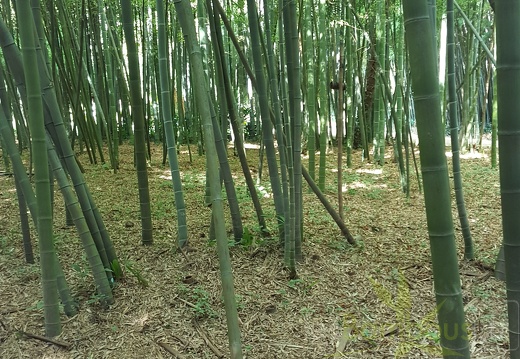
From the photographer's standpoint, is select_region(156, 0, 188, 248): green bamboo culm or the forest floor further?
select_region(156, 0, 188, 248): green bamboo culm

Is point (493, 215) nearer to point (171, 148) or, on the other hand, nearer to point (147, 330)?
point (171, 148)

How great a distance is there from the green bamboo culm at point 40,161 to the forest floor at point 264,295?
18 cm

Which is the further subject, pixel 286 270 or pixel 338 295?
pixel 286 270

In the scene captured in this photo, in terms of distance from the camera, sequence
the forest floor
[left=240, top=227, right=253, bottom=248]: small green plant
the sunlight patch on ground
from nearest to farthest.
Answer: the forest floor < [left=240, top=227, right=253, bottom=248]: small green plant < the sunlight patch on ground

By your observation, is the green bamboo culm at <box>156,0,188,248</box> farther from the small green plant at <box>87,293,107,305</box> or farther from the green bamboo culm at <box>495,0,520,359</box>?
the green bamboo culm at <box>495,0,520,359</box>

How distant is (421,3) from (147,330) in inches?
66.6

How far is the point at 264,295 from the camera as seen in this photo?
7.43 ft

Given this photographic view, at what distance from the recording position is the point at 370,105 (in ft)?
24.5

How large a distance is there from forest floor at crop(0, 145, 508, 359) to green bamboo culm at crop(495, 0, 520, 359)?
2.43ft

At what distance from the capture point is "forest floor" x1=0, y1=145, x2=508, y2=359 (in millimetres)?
1875

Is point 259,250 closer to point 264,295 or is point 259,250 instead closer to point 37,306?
point 264,295

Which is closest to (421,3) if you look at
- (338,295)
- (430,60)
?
(430,60)

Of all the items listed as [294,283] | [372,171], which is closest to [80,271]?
[294,283]

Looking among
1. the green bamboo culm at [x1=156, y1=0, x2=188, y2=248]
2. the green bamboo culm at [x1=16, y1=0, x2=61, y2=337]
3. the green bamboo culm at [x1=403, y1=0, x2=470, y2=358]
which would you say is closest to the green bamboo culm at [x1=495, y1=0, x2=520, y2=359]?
the green bamboo culm at [x1=403, y1=0, x2=470, y2=358]
